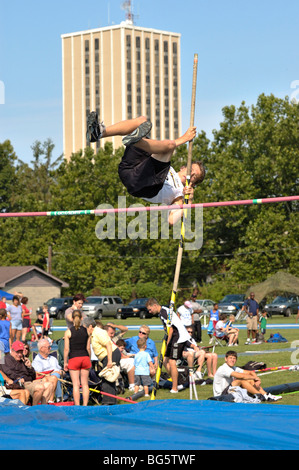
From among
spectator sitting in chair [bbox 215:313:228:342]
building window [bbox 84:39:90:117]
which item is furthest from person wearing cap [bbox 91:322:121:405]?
building window [bbox 84:39:90:117]

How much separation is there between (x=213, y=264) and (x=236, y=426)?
131 ft

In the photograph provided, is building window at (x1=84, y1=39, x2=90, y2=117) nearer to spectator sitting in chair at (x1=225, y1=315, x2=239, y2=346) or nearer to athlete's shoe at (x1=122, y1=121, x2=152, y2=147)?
spectator sitting in chair at (x1=225, y1=315, x2=239, y2=346)

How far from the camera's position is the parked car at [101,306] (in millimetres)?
32944

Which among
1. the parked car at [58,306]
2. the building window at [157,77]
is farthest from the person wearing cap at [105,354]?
the building window at [157,77]

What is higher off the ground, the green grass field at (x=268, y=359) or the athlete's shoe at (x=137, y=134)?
the athlete's shoe at (x=137, y=134)

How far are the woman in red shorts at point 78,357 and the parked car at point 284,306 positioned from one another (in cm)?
2384

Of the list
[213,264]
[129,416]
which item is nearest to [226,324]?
[129,416]

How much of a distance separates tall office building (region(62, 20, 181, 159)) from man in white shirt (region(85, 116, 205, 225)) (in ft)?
323

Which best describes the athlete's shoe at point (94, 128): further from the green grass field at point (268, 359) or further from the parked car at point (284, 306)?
the parked car at point (284, 306)

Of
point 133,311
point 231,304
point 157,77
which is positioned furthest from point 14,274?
point 157,77

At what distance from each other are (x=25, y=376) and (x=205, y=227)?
112ft

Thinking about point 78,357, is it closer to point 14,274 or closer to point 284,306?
point 284,306
